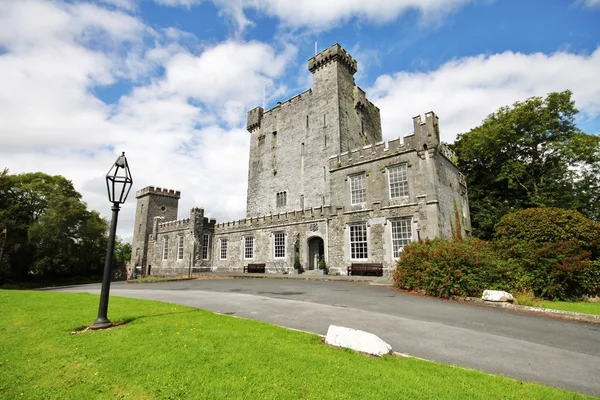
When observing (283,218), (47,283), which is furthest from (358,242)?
(47,283)

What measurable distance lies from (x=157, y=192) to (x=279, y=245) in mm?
23900

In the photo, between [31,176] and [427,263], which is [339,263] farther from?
[31,176]

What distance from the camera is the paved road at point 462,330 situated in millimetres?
5031

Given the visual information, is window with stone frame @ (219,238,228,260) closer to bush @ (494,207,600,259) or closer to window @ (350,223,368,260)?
window @ (350,223,368,260)

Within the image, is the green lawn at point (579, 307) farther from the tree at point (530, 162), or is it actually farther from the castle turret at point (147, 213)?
the castle turret at point (147, 213)

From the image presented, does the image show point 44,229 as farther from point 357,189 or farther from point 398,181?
point 398,181

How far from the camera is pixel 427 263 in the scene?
1320 centimetres

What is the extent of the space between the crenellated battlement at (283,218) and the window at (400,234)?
189 inches

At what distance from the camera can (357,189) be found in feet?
75.8

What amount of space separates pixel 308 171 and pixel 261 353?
28274 mm

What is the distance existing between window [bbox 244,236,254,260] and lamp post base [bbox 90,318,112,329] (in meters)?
22.9

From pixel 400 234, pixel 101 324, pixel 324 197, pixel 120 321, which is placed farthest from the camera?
pixel 324 197

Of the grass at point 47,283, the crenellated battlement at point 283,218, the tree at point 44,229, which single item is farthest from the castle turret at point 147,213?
the crenellated battlement at point 283,218

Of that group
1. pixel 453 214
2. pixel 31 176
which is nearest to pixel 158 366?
pixel 453 214
